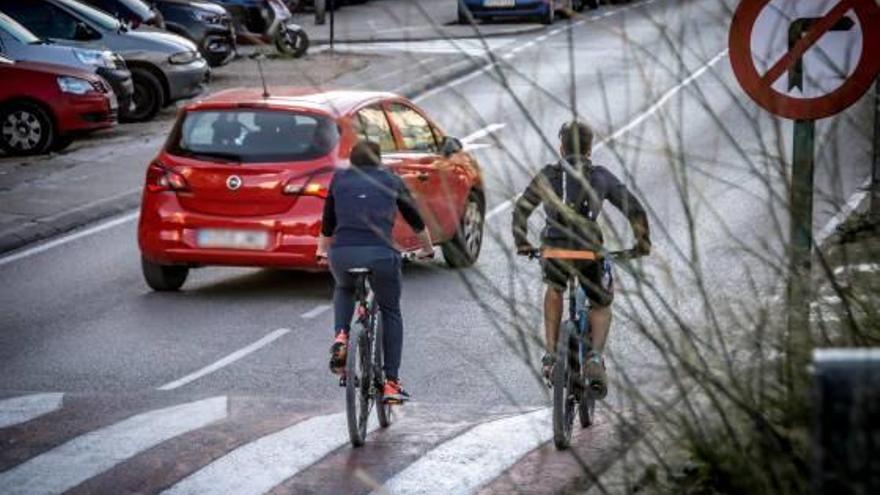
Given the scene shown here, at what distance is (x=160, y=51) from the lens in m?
28.2

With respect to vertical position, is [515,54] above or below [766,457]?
below

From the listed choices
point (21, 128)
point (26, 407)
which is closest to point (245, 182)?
point (26, 407)

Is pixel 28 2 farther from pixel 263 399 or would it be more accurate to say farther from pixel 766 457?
pixel 766 457

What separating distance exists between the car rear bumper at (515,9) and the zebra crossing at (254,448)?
102 ft

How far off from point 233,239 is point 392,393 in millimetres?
5007

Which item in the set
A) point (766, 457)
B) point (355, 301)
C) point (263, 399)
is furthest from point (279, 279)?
point (766, 457)

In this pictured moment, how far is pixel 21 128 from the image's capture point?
78.7 ft

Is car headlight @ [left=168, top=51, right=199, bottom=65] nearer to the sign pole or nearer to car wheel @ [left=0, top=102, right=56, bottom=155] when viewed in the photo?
car wheel @ [left=0, top=102, right=56, bottom=155]

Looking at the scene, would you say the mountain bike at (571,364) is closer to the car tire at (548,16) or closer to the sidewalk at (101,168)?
the sidewalk at (101,168)

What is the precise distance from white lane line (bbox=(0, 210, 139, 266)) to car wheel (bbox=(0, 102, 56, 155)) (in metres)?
A: 4.36

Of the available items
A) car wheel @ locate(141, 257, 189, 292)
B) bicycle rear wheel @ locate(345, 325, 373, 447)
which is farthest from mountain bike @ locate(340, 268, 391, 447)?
car wheel @ locate(141, 257, 189, 292)

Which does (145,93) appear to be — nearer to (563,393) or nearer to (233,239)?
(233,239)

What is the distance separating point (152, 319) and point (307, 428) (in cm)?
436

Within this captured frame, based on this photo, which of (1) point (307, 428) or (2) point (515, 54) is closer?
(1) point (307, 428)
